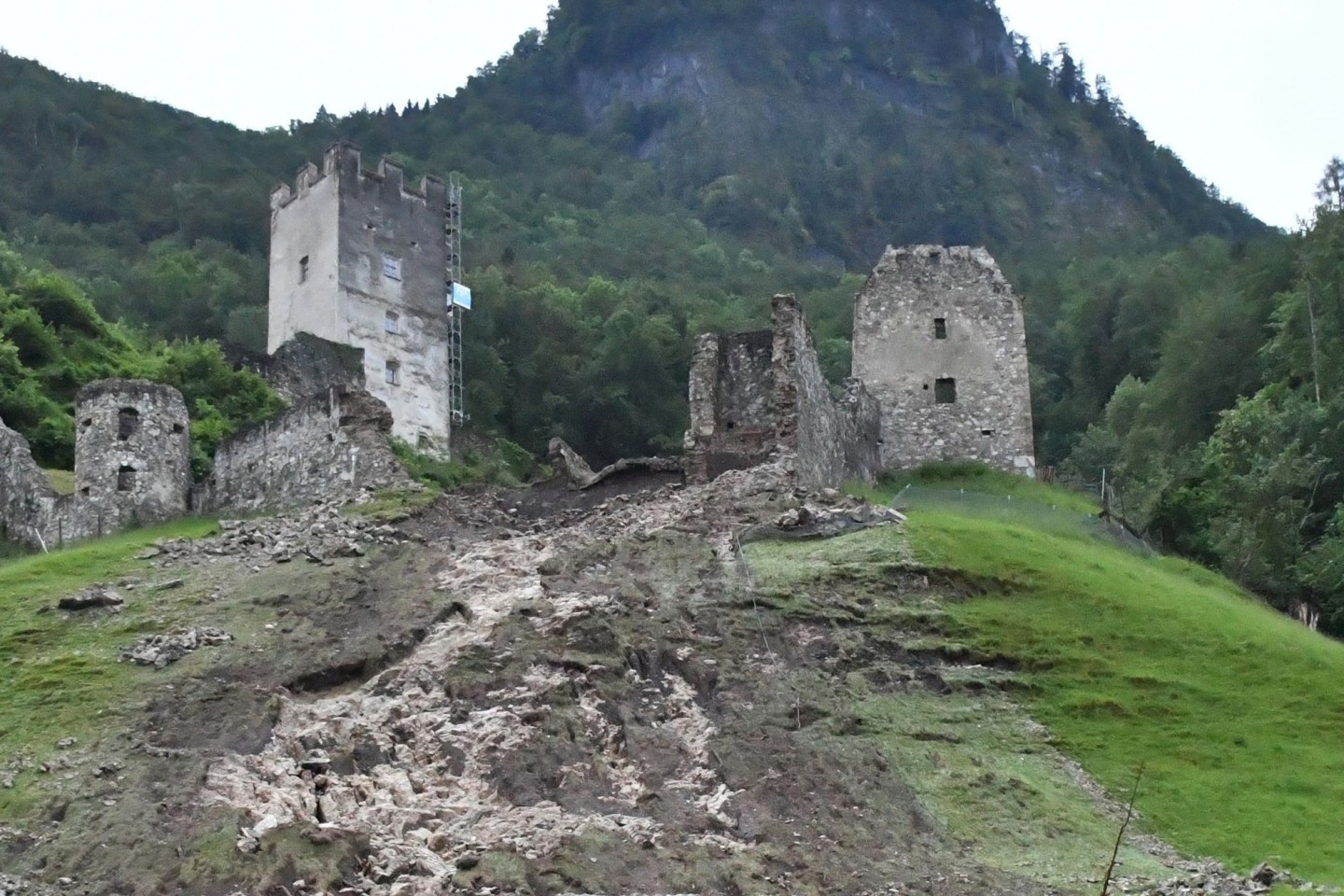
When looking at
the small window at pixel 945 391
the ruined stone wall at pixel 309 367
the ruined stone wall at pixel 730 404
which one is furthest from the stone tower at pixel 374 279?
the ruined stone wall at pixel 730 404

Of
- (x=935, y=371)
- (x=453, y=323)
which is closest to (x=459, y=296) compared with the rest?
(x=453, y=323)

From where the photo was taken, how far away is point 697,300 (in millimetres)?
73500

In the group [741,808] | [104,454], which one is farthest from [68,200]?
[741,808]

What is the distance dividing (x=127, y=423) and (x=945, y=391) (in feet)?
62.6

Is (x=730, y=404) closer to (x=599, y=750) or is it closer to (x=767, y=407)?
(x=767, y=407)

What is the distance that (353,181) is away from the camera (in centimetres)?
5703

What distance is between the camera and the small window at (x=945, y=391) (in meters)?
47.6

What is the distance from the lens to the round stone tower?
39.5 m

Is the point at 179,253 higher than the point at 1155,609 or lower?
higher

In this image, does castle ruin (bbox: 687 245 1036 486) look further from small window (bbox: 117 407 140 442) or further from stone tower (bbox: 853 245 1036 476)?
small window (bbox: 117 407 140 442)

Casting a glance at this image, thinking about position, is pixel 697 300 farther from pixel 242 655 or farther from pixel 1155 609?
pixel 242 655

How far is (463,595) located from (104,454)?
1223 centimetres

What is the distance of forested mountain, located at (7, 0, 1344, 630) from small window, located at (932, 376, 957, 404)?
18.6 feet

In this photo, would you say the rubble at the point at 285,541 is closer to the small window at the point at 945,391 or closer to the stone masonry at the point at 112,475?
the stone masonry at the point at 112,475
